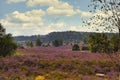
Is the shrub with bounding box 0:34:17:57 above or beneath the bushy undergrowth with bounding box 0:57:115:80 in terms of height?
above

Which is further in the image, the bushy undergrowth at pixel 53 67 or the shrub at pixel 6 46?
the shrub at pixel 6 46

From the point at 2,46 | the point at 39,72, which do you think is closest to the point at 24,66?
the point at 39,72

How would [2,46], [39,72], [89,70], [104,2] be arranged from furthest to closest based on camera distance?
[2,46] → [89,70] → [39,72] → [104,2]

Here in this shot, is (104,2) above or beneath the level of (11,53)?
above

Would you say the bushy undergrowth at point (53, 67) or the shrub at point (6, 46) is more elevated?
the shrub at point (6, 46)

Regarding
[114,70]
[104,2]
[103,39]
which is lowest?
[114,70]

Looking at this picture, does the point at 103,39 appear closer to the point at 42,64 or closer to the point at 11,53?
the point at 42,64

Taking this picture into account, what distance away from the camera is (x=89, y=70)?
53.1 meters

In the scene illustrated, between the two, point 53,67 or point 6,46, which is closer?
point 53,67

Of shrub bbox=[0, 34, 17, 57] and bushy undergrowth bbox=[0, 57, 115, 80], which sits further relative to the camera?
shrub bbox=[0, 34, 17, 57]

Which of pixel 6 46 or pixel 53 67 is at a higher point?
pixel 6 46

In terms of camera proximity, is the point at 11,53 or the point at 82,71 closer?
the point at 82,71

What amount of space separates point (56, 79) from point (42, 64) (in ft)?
49.1

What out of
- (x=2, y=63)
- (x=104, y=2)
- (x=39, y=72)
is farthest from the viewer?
(x=2, y=63)
